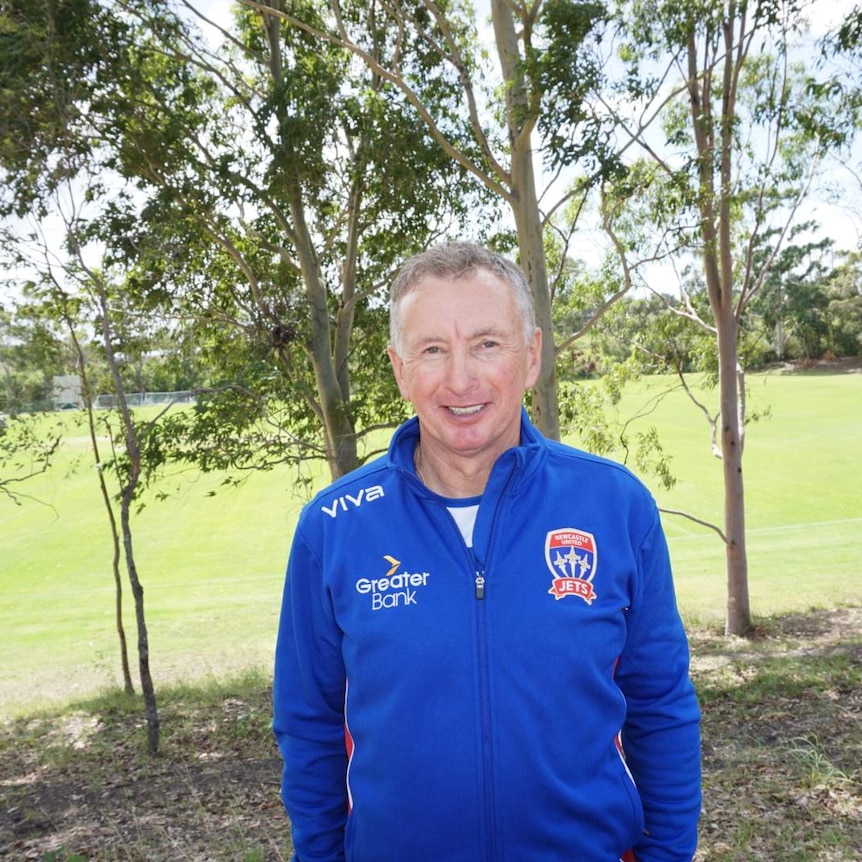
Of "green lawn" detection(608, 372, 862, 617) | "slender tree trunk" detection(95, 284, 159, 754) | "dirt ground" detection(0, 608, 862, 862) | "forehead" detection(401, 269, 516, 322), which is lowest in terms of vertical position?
"green lawn" detection(608, 372, 862, 617)

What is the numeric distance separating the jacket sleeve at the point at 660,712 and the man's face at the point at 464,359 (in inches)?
17.9

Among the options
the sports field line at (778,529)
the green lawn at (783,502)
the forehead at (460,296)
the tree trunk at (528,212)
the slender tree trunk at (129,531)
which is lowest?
the sports field line at (778,529)

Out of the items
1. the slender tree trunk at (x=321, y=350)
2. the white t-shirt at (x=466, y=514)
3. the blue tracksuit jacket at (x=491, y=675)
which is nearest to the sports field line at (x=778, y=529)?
the slender tree trunk at (x=321, y=350)

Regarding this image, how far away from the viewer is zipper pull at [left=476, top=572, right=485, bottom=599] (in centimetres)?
182

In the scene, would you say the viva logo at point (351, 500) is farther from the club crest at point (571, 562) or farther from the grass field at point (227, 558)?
the grass field at point (227, 558)

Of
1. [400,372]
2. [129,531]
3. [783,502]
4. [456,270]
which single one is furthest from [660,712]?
[783,502]

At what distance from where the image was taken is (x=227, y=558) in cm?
3044

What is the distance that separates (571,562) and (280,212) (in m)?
12.5

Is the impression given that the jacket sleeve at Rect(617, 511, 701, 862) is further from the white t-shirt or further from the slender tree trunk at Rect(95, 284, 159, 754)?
the slender tree trunk at Rect(95, 284, 159, 754)

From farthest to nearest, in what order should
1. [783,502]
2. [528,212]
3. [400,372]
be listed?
[783,502], [528,212], [400,372]

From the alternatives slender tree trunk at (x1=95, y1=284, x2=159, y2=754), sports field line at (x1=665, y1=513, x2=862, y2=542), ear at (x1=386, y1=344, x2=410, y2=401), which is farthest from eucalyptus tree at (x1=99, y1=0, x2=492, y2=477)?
sports field line at (x1=665, y1=513, x2=862, y2=542)

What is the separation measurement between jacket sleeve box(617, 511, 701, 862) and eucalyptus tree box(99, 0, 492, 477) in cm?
1070

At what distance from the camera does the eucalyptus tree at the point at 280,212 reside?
11.8 meters

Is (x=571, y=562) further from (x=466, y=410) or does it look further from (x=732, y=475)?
(x=732, y=475)
